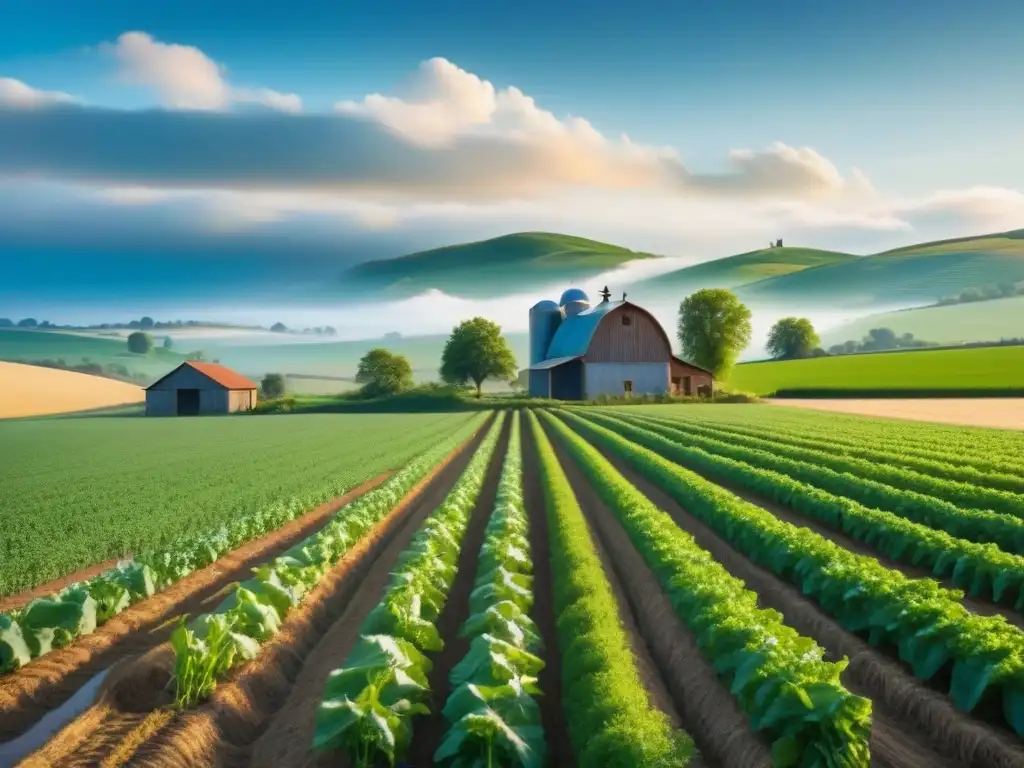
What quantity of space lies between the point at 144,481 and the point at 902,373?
257ft

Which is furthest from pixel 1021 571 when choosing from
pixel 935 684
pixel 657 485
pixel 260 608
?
pixel 657 485

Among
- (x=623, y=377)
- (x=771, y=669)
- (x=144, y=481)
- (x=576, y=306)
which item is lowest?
(x=144, y=481)

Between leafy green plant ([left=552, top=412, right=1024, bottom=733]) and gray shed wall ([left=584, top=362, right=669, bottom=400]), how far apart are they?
52034 mm

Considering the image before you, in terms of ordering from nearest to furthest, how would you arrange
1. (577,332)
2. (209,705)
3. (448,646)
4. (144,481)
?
(209,705), (448,646), (144,481), (577,332)

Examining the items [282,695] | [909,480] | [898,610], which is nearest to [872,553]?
[909,480]

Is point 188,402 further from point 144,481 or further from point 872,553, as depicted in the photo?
point 872,553

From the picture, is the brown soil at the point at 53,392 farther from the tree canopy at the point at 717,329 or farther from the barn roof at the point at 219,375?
the tree canopy at the point at 717,329

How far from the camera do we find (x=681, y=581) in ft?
29.1

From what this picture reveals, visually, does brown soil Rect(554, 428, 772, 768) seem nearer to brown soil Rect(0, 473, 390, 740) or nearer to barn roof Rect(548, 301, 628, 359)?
brown soil Rect(0, 473, 390, 740)

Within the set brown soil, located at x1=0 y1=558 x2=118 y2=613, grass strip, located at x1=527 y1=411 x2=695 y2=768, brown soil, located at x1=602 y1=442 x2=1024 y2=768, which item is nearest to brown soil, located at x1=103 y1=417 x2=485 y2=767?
grass strip, located at x1=527 y1=411 x2=695 y2=768

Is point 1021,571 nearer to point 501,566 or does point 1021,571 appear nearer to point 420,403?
point 501,566

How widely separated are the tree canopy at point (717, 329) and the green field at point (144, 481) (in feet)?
156

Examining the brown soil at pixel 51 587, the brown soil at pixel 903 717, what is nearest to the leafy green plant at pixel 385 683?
the brown soil at pixel 903 717

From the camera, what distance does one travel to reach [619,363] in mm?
66250
